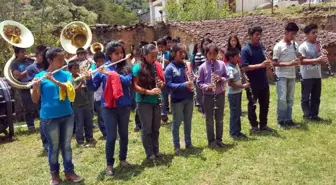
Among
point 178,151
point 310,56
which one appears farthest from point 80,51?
point 310,56

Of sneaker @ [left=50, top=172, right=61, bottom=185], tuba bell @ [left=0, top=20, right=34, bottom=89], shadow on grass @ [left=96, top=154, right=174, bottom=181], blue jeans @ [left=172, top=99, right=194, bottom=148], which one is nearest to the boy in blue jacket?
blue jeans @ [left=172, top=99, right=194, bottom=148]

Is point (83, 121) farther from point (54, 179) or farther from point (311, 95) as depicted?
point (311, 95)

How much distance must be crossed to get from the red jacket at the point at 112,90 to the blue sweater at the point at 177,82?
90 centimetres

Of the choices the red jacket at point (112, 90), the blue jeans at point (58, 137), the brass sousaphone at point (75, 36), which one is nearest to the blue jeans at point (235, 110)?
the red jacket at point (112, 90)

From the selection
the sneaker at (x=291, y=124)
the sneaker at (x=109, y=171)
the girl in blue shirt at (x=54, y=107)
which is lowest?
the sneaker at (x=109, y=171)

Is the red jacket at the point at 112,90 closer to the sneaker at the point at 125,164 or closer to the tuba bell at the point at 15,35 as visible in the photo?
the sneaker at the point at 125,164

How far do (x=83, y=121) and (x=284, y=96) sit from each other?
12.4ft

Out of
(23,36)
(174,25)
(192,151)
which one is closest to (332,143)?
(192,151)

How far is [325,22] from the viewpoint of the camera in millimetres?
20234

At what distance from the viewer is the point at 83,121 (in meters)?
7.16

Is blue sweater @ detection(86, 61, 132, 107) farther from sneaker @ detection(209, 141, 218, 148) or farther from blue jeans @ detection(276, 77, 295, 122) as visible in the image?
blue jeans @ detection(276, 77, 295, 122)

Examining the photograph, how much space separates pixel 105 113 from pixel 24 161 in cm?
232

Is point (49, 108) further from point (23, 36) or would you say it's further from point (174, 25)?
point (174, 25)

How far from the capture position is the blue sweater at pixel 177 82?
5.74m
